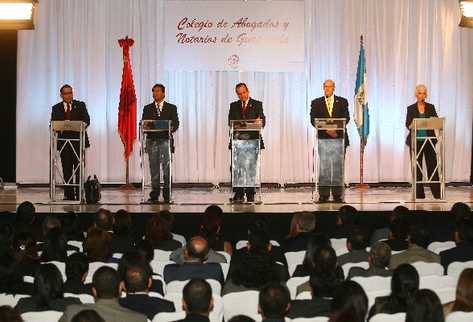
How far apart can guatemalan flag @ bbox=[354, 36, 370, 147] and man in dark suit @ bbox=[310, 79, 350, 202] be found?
10.2ft

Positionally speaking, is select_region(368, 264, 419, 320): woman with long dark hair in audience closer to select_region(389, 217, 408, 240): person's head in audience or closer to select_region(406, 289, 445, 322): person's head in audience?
select_region(406, 289, 445, 322): person's head in audience

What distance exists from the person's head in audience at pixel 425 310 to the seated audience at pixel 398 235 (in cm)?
351

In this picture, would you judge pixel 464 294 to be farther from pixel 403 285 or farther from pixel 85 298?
pixel 85 298

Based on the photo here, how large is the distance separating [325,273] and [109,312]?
5.25ft

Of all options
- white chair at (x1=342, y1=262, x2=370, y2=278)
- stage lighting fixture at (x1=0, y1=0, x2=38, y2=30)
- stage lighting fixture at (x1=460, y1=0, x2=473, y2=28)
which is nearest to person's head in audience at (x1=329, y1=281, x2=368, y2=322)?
white chair at (x1=342, y1=262, x2=370, y2=278)

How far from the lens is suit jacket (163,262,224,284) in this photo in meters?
7.23

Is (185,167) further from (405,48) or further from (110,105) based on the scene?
(405,48)

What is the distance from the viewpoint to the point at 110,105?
17.1 meters

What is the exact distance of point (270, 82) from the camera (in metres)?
17.3

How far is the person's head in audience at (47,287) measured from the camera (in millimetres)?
6090

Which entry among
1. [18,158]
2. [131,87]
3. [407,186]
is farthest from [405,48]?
[18,158]

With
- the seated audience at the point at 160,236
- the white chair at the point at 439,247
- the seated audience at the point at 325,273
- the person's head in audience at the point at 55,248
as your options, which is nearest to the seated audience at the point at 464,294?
the seated audience at the point at 325,273

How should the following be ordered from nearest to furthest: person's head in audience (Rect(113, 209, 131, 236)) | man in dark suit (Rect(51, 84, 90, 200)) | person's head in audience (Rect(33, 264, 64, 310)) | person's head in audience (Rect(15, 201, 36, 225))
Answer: person's head in audience (Rect(33, 264, 64, 310)) < person's head in audience (Rect(113, 209, 131, 236)) < person's head in audience (Rect(15, 201, 36, 225)) < man in dark suit (Rect(51, 84, 90, 200))

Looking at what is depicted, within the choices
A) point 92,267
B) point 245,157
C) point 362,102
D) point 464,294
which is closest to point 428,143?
point 362,102
